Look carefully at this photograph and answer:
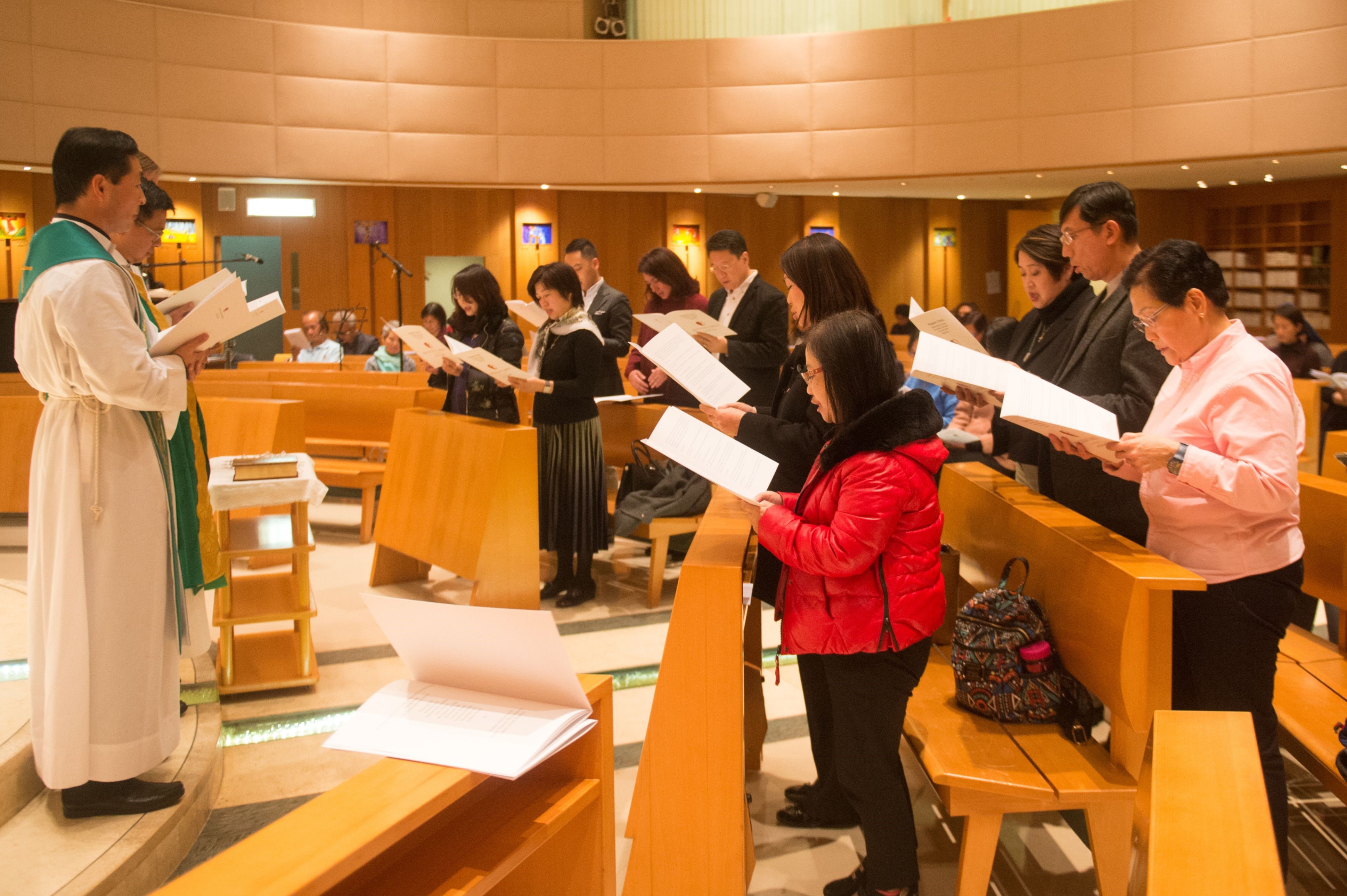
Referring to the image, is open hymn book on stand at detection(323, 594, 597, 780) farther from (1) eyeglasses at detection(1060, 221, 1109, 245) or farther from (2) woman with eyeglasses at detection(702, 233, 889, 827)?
(1) eyeglasses at detection(1060, 221, 1109, 245)

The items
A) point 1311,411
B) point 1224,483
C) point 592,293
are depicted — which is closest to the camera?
point 1224,483

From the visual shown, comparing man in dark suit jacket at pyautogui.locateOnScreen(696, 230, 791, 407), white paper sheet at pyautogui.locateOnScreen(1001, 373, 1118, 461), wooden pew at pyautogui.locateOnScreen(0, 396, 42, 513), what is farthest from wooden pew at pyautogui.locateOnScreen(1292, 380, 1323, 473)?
wooden pew at pyautogui.locateOnScreen(0, 396, 42, 513)

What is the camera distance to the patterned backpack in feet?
7.28

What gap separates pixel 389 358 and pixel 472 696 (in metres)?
7.78

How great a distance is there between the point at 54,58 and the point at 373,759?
9.48 meters

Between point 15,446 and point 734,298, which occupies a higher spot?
point 734,298

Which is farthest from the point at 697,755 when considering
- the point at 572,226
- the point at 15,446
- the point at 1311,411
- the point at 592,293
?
the point at 572,226

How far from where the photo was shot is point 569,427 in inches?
176

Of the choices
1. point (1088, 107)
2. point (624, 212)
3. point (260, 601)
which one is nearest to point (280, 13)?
point (624, 212)

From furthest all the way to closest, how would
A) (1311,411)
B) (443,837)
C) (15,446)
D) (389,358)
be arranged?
(389,358) < (1311,411) < (15,446) < (443,837)

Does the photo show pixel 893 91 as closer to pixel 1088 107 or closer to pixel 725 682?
pixel 1088 107

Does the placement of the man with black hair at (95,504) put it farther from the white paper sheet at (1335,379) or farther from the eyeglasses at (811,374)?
the white paper sheet at (1335,379)

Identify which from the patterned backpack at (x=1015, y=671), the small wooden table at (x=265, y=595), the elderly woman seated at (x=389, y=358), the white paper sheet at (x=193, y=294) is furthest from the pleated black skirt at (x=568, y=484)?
the elderly woman seated at (x=389, y=358)

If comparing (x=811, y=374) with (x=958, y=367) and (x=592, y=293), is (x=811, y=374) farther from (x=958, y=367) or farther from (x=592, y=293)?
(x=592, y=293)
